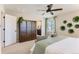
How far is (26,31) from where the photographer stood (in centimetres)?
187

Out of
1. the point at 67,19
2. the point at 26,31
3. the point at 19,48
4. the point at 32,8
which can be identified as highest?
the point at 32,8

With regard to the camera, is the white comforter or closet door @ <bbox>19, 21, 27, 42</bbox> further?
closet door @ <bbox>19, 21, 27, 42</bbox>

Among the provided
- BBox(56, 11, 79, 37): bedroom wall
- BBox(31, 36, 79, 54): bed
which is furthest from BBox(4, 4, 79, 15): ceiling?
BBox(31, 36, 79, 54): bed

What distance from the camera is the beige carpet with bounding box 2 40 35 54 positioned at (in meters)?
1.74

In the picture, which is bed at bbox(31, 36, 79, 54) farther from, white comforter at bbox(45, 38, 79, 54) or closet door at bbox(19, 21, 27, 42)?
closet door at bbox(19, 21, 27, 42)

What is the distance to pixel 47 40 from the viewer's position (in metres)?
1.78

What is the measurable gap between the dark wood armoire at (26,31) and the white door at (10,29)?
0.35 feet

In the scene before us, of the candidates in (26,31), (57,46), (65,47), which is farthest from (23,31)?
(65,47)

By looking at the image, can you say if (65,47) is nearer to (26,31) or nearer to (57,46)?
(57,46)

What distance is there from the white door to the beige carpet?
0.08 m

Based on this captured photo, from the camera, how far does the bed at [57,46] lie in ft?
5.65

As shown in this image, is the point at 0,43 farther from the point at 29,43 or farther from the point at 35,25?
the point at 35,25

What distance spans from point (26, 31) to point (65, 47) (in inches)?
28.8
